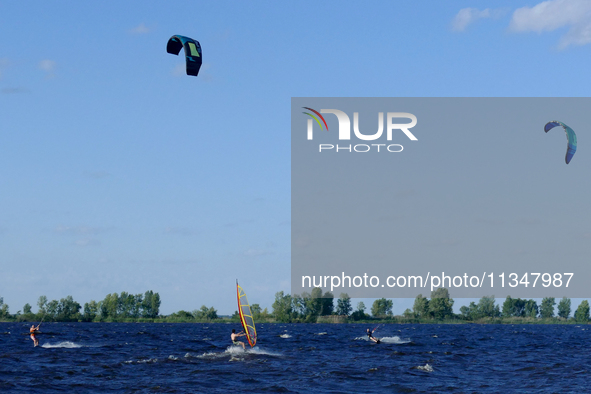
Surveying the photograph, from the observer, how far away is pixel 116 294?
186 metres

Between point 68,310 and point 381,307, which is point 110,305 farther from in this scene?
point 381,307

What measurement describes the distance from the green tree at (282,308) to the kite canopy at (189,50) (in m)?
137

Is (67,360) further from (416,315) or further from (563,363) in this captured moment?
(416,315)

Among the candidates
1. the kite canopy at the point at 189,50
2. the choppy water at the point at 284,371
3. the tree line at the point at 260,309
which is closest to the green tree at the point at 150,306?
the tree line at the point at 260,309

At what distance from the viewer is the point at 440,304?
179125 mm

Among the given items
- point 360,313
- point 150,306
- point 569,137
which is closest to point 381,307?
point 360,313

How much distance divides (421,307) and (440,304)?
5.86 meters

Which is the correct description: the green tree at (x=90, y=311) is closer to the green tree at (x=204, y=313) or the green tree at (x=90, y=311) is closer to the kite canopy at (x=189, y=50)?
the green tree at (x=204, y=313)

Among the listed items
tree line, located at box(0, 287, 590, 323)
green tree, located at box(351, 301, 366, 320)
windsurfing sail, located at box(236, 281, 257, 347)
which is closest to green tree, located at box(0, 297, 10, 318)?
tree line, located at box(0, 287, 590, 323)

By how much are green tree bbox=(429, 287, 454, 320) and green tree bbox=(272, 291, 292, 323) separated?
42.2 meters

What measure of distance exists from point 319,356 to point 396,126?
717 inches

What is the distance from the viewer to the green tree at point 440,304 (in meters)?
179

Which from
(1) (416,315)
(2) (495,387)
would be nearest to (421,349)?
(2) (495,387)

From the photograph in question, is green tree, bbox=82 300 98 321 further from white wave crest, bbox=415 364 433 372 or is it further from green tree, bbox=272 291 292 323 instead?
white wave crest, bbox=415 364 433 372
